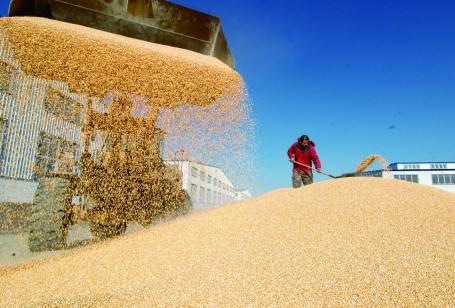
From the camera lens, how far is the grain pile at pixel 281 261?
166cm

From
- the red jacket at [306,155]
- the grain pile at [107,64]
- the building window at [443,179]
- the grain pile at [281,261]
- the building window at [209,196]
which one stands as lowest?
the grain pile at [281,261]

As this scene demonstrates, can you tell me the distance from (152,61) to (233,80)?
3.14 feet

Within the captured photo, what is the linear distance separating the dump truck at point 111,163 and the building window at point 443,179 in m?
27.3

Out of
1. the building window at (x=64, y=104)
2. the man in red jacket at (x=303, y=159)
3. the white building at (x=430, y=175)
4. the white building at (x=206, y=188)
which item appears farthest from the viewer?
the white building at (x=430, y=175)

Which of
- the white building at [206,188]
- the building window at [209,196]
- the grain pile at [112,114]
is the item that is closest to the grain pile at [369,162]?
the grain pile at [112,114]

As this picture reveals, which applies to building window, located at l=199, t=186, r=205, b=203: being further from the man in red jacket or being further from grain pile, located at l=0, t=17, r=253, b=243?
grain pile, located at l=0, t=17, r=253, b=243

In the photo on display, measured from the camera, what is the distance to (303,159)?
526cm

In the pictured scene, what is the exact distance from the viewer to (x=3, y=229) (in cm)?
571

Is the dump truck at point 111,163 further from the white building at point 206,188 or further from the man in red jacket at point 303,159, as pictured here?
the white building at point 206,188

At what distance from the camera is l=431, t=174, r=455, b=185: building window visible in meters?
25.0

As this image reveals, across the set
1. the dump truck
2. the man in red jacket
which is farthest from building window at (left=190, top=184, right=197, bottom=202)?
the dump truck

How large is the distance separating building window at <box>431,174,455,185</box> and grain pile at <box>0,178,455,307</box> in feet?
86.0

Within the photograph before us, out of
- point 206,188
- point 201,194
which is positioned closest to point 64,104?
point 201,194

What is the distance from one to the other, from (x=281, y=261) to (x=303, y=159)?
340 centimetres
